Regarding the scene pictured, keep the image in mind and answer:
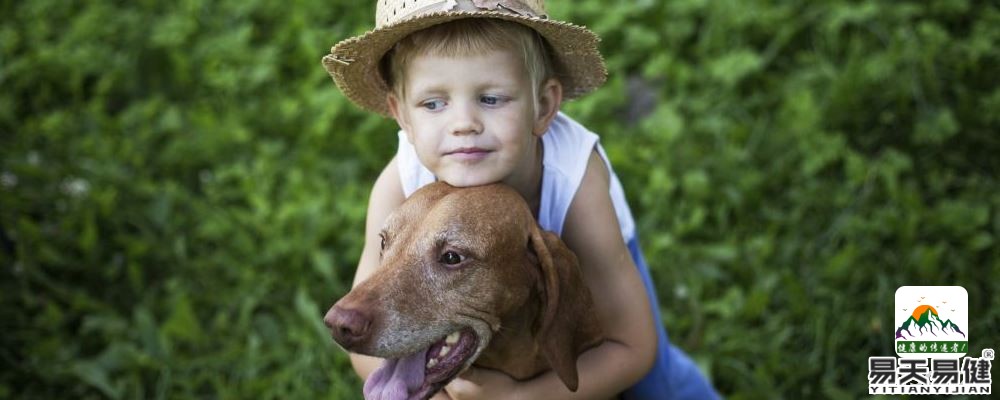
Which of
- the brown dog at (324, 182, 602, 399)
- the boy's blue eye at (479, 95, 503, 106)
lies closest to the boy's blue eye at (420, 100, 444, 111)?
the boy's blue eye at (479, 95, 503, 106)

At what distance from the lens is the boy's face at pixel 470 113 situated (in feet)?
9.07

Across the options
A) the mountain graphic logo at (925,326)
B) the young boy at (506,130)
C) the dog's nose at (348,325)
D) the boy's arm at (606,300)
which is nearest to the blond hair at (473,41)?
the young boy at (506,130)

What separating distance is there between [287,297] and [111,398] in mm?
925

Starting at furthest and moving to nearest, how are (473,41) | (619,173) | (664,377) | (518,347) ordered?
(619,173) → (664,377) → (518,347) → (473,41)

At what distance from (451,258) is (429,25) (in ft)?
2.05

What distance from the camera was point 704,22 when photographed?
6340 millimetres

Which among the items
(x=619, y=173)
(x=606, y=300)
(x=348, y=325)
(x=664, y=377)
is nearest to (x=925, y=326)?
(x=664, y=377)

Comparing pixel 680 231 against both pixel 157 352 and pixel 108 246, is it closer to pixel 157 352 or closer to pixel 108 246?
pixel 157 352

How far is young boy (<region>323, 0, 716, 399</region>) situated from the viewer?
2775 millimetres

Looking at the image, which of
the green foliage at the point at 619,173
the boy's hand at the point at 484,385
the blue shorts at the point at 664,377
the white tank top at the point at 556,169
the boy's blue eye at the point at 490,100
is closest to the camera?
the boy's blue eye at the point at 490,100

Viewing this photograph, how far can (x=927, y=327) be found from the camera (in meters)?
3.88

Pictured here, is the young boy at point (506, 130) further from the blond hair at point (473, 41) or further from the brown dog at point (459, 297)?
the brown dog at point (459, 297)

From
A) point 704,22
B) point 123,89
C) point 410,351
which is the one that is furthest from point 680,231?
point 123,89

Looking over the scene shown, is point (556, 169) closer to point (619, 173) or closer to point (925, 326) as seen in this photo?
point (925, 326)
